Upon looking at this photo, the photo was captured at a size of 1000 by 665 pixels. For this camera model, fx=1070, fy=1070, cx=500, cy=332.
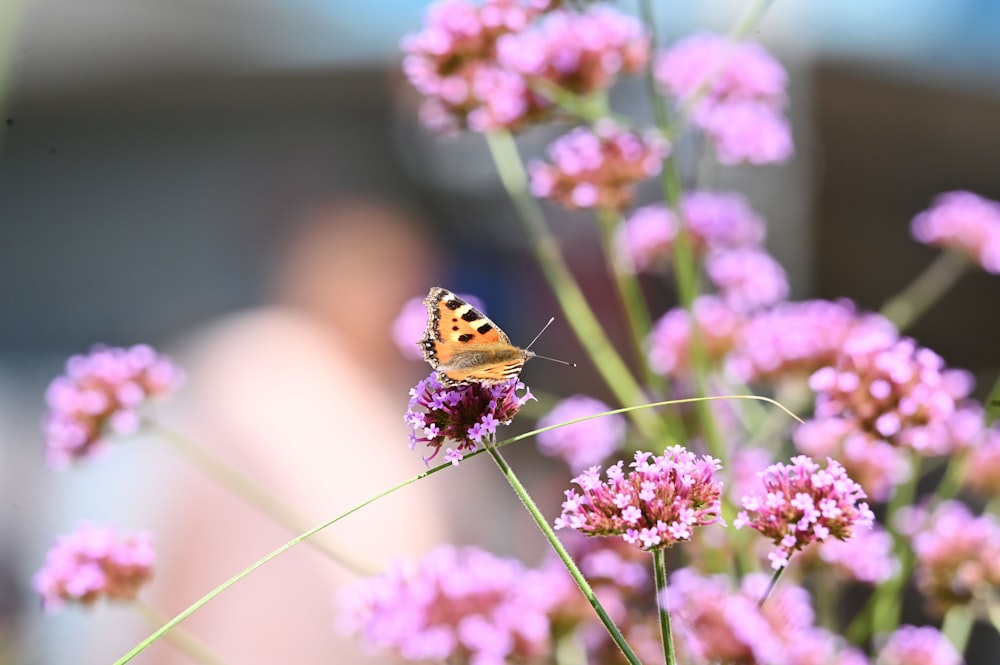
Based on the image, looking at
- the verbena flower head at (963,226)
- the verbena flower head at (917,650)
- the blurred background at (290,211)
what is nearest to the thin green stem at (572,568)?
the verbena flower head at (917,650)

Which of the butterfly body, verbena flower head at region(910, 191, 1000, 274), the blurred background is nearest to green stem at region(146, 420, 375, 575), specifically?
the butterfly body

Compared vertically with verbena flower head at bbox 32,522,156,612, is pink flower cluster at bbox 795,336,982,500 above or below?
above

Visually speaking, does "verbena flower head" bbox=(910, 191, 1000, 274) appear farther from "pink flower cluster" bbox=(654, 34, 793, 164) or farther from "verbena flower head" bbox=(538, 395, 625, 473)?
"verbena flower head" bbox=(538, 395, 625, 473)

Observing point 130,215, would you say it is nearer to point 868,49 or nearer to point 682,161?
point 682,161

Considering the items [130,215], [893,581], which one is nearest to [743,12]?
[893,581]

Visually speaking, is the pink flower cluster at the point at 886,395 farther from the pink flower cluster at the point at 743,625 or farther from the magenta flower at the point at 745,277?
the magenta flower at the point at 745,277

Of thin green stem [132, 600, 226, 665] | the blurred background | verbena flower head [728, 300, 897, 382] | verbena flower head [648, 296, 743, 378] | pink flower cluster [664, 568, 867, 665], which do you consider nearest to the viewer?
pink flower cluster [664, 568, 867, 665]

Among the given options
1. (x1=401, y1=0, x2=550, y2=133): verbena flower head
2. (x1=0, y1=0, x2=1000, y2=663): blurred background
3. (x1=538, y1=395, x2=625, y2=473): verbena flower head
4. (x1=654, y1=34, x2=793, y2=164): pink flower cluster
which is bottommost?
(x1=0, y1=0, x2=1000, y2=663): blurred background
